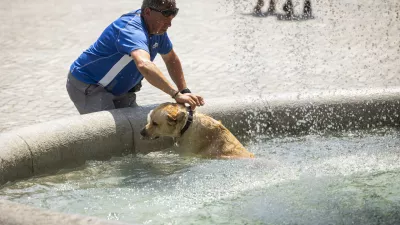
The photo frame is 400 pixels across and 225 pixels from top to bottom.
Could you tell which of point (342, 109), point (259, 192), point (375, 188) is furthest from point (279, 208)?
point (342, 109)

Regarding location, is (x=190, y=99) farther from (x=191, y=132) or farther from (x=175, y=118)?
(x=191, y=132)

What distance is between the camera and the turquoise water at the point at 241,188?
4945 mm

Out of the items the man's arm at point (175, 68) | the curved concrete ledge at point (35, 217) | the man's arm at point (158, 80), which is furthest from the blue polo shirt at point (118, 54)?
the curved concrete ledge at point (35, 217)

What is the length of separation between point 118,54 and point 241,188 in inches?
65.5

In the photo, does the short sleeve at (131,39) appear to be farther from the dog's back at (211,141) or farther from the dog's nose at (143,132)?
the dog's back at (211,141)

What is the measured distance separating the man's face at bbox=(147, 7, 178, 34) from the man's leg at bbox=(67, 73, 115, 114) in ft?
2.44

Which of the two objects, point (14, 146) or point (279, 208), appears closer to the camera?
point (279, 208)

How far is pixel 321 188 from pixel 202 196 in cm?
90

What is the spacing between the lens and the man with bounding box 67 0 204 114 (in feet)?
19.5

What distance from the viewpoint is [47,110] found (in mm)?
8625

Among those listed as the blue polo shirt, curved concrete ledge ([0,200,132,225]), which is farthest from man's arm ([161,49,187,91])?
curved concrete ledge ([0,200,132,225])

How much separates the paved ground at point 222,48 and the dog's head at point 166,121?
4.92 feet

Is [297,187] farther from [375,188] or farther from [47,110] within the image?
[47,110]

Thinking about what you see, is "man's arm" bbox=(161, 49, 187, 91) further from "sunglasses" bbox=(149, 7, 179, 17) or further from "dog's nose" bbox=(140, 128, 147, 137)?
"dog's nose" bbox=(140, 128, 147, 137)
